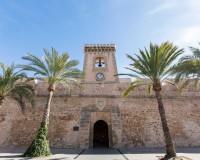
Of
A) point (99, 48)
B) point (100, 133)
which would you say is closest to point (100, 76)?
point (99, 48)

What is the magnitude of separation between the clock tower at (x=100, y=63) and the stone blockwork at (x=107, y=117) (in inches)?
37.1

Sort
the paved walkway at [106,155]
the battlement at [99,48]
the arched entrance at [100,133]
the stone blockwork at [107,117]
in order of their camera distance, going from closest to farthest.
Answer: the paved walkway at [106,155]
the stone blockwork at [107,117]
the arched entrance at [100,133]
the battlement at [99,48]

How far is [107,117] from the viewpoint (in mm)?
17844

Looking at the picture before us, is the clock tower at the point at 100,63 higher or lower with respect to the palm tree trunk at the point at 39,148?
higher

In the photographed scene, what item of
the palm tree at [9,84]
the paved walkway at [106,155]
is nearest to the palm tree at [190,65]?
the paved walkway at [106,155]

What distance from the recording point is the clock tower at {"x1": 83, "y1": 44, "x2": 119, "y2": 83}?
20.2m

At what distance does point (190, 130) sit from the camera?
17.3 metres

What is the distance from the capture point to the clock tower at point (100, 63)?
20203 millimetres

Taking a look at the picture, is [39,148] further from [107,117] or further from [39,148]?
[107,117]

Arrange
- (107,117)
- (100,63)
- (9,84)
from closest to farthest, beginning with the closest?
1. (9,84)
2. (107,117)
3. (100,63)

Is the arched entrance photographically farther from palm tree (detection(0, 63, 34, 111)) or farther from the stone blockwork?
palm tree (detection(0, 63, 34, 111))

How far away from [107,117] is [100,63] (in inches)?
276

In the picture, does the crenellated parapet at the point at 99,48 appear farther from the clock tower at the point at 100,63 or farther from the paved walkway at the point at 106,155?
the paved walkway at the point at 106,155

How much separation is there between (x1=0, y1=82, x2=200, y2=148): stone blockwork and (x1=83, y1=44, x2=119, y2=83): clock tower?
942mm
